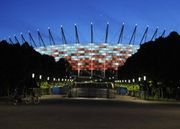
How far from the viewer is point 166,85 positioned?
85.7 metres

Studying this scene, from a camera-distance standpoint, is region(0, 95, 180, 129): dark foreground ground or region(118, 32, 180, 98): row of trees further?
region(118, 32, 180, 98): row of trees

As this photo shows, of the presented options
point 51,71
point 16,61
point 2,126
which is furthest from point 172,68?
point 51,71

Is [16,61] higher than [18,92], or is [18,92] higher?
[16,61]

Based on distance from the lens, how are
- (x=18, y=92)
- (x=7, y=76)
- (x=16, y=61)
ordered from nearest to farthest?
(x=18, y=92), (x=7, y=76), (x=16, y=61)

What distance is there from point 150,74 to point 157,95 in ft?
30.7

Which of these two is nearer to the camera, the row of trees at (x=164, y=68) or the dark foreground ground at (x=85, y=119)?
the dark foreground ground at (x=85, y=119)

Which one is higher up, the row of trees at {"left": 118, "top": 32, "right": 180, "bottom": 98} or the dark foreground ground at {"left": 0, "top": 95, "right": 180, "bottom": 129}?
the row of trees at {"left": 118, "top": 32, "right": 180, "bottom": 98}

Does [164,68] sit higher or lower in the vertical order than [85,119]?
higher

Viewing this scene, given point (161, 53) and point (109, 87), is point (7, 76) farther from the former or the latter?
point (161, 53)

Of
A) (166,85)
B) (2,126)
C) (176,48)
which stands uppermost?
(176,48)

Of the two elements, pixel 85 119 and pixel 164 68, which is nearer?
pixel 85 119

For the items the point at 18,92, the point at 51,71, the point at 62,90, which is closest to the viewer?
the point at 18,92

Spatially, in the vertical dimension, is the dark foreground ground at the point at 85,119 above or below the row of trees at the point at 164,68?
below

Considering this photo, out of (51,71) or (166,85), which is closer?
(166,85)
